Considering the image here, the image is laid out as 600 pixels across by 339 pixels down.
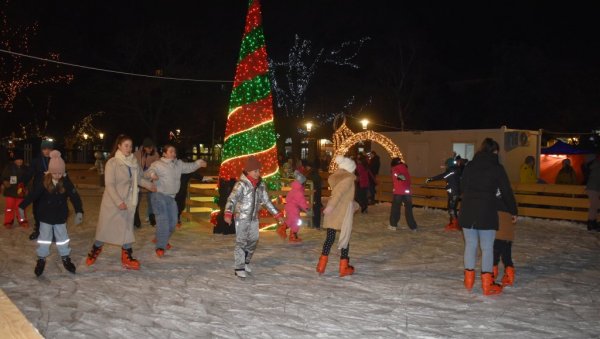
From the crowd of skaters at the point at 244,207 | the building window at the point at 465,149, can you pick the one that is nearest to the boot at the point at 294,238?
the crowd of skaters at the point at 244,207

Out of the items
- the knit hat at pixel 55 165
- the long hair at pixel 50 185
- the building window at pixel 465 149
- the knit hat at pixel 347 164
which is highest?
the building window at pixel 465 149

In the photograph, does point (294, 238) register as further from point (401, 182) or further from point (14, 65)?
point (14, 65)

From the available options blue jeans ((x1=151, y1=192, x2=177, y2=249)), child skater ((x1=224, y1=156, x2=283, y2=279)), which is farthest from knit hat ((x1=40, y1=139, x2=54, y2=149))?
child skater ((x1=224, y1=156, x2=283, y2=279))

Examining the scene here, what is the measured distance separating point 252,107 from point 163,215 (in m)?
3.72

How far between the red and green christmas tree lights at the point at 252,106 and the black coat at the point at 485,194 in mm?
5535

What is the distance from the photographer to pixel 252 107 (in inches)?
433

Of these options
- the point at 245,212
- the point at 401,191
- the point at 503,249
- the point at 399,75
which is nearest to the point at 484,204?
the point at 503,249

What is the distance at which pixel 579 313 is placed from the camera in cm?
561

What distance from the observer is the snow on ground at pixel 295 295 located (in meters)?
4.89

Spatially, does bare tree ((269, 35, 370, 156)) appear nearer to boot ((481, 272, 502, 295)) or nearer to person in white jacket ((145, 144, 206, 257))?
person in white jacket ((145, 144, 206, 257))

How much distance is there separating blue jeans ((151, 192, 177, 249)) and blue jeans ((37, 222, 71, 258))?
153cm

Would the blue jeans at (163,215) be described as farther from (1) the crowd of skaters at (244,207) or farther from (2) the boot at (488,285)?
(2) the boot at (488,285)

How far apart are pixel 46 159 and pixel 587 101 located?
25.9 metres

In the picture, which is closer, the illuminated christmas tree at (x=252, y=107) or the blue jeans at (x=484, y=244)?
the blue jeans at (x=484, y=244)
